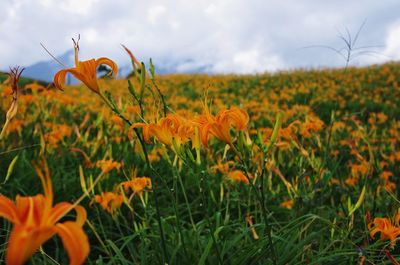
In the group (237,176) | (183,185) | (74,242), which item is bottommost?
(183,185)

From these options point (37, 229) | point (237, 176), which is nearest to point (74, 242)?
point (37, 229)

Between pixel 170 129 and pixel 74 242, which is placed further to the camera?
pixel 170 129

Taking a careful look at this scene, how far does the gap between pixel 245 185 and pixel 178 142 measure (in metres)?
1.89

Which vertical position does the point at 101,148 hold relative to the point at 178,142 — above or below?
below

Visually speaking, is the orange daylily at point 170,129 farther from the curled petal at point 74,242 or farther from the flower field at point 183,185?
the curled petal at point 74,242

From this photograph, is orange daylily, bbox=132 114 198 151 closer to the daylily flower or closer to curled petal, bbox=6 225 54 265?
the daylily flower

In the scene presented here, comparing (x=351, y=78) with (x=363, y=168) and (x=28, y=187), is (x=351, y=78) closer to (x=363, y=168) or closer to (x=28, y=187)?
(x=363, y=168)

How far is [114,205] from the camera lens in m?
1.93

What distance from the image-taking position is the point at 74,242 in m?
0.57

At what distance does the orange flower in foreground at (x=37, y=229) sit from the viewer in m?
0.57

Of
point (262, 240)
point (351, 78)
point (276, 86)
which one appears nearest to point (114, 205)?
point (262, 240)

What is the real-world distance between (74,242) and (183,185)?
8.13ft

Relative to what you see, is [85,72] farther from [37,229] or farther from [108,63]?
[37,229]

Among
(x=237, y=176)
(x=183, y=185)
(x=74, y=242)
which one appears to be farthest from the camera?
(x=183, y=185)
